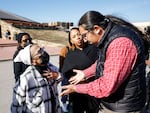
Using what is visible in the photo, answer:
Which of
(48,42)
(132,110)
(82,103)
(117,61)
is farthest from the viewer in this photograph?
(48,42)

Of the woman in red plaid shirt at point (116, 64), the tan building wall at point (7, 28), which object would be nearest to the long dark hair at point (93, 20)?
the woman in red plaid shirt at point (116, 64)

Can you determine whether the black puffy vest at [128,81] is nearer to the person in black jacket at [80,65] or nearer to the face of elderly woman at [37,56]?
the face of elderly woman at [37,56]

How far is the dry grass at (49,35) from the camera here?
1155 inches

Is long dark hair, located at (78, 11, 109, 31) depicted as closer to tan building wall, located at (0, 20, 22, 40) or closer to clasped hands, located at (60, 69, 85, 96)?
clasped hands, located at (60, 69, 85, 96)

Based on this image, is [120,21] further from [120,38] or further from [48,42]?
[48,42]

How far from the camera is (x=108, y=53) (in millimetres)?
2684

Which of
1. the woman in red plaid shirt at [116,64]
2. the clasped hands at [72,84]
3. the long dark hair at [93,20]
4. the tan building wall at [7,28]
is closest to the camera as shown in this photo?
the woman in red plaid shirt at [116,64]

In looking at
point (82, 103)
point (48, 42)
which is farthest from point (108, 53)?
point (48, 42)

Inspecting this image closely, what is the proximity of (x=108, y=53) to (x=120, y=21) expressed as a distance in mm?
446

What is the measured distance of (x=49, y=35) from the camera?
32.1 metres

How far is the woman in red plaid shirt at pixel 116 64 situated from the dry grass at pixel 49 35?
25938mm

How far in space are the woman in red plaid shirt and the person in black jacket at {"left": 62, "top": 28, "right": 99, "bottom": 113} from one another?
5.04 feet

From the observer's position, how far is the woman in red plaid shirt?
2.60 metres

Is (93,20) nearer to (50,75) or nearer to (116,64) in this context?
(116,64)
